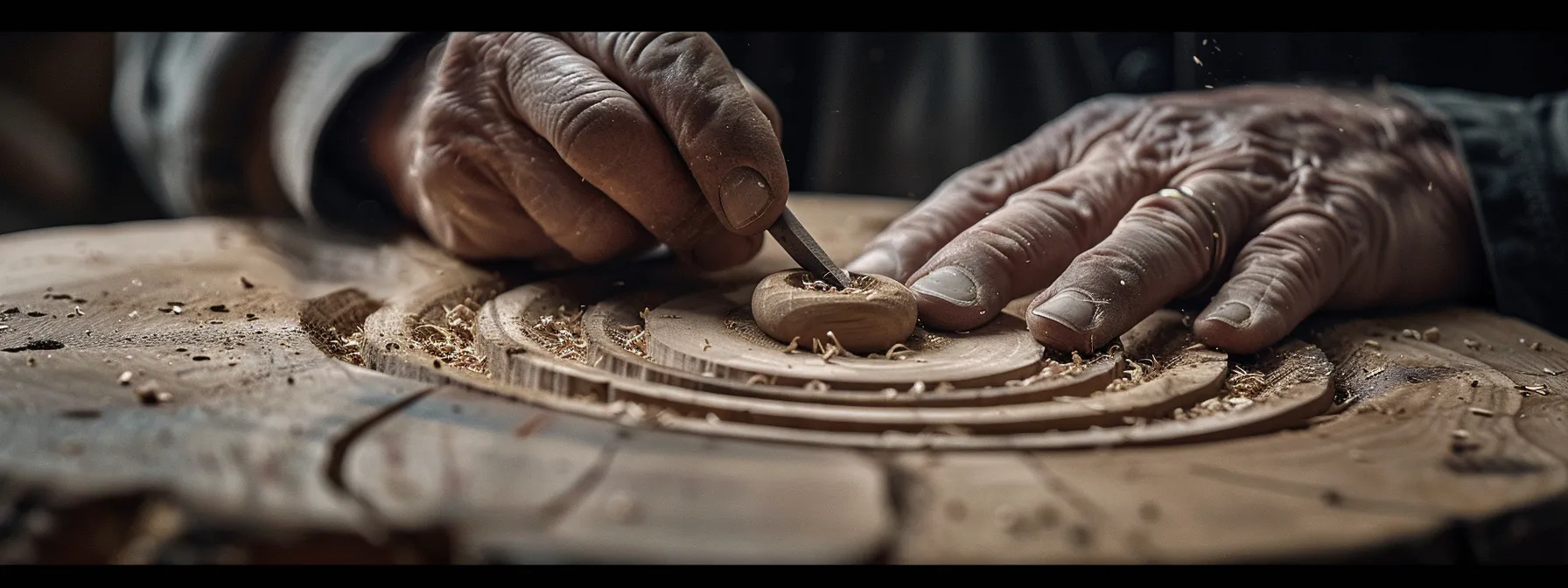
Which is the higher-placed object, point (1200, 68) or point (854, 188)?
point (1200, 68)

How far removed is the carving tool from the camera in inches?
69.2

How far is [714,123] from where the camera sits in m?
1.67

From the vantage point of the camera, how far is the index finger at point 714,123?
1.67 m

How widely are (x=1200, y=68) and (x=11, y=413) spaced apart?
250 centimetres

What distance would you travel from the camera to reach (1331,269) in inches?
77.7

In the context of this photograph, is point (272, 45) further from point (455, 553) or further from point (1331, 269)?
point (1331, 269)

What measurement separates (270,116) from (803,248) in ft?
6.59

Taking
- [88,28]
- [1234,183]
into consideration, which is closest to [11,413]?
[88,28]

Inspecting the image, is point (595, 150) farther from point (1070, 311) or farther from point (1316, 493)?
point (1316, 493)

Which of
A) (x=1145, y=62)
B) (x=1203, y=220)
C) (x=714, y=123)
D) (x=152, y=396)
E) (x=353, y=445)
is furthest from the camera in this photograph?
(x=1145, y=62)

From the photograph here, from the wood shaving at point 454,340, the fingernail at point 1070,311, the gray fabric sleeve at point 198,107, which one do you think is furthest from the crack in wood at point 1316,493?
the gray fabric sleeve at point 198,107

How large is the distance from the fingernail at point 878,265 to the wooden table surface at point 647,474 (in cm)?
67

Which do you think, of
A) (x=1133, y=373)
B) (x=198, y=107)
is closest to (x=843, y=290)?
(x=1133, y=373)

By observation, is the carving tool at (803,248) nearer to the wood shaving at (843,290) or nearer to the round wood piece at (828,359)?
the wood shaving at (843,290)
